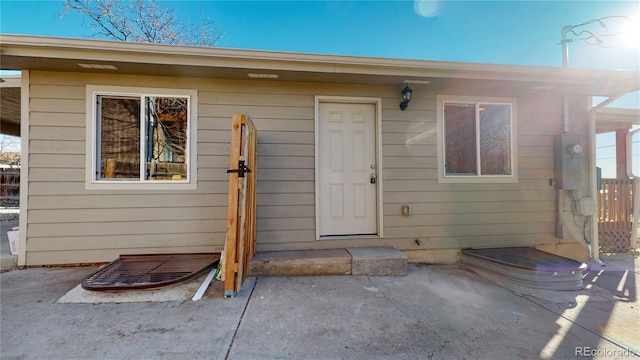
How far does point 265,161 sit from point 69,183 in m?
2.34

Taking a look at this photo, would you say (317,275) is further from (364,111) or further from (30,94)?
(30,94)

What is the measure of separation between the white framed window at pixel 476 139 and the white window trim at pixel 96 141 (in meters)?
3.34

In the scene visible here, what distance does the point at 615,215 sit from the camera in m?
4.45

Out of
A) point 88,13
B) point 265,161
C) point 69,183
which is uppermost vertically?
point 88,13

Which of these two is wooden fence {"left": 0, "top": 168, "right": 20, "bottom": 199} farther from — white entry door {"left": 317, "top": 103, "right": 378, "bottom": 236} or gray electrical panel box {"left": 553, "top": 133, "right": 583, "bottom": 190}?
gray electrical panel box {"left": 553, "top": 133, "right": 583, "bottom": 190}

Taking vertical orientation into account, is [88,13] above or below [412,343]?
above

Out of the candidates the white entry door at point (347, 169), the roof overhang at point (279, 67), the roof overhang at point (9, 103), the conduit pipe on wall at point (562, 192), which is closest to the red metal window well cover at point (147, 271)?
the white entry door at point (347, 169)

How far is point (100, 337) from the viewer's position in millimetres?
1827

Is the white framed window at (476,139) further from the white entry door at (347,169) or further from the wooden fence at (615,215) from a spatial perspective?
the wooden fence at (615,215)

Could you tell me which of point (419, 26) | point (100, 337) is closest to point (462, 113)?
point (419, 26)

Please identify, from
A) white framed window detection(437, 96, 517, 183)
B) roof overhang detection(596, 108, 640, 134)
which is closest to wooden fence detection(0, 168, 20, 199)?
white framed window detection(437, 96, 517, 183)

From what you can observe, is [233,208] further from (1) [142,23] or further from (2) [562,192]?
(1) [142,23]
